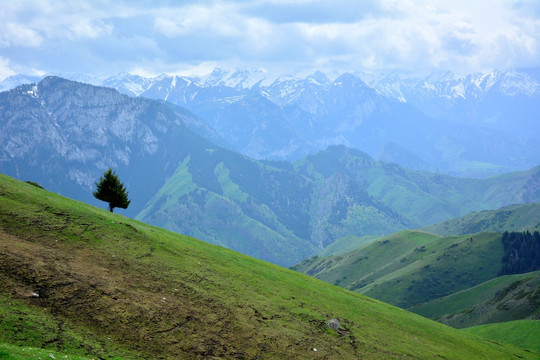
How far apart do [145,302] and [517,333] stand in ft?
425

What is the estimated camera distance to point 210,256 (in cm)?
5994

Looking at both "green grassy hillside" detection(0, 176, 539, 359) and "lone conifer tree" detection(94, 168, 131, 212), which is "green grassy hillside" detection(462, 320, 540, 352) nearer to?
"green grassy hillside" detection(0, 176, 539, 359)

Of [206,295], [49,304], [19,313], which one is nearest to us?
[19,313]

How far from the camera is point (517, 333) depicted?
127312 millimetres

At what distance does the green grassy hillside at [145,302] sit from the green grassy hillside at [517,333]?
72.4 m

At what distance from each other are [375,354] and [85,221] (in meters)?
37.8

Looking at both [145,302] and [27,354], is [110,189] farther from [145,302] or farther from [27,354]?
[27,354]

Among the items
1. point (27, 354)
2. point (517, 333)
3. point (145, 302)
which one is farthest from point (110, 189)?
point (517, 333)

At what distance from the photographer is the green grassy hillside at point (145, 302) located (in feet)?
108

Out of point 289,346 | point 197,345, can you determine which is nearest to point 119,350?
point 197,345

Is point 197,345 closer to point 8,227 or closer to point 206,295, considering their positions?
point 206,295

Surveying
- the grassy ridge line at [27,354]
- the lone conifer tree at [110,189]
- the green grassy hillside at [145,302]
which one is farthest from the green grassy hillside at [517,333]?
the grassy ridge line at [27,354]

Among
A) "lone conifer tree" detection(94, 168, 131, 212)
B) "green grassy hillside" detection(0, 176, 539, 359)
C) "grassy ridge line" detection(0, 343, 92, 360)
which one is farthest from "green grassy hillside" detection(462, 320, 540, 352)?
"grassy ridge line" detection(0, 343, 92, 360)

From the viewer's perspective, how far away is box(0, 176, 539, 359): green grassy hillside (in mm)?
32906
